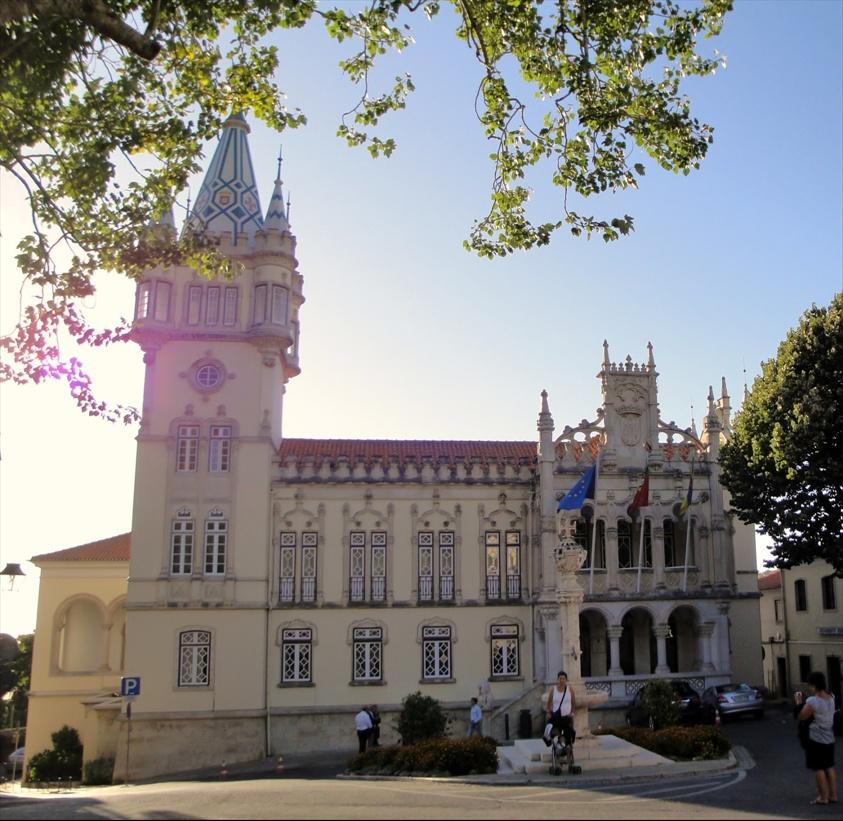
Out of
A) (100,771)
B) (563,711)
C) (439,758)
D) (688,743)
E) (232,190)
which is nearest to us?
(563,711)

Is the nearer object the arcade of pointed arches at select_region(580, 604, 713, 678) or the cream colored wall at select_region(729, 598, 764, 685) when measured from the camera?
the arcade of pointed arches at select_region(580, 604, 713, 678)

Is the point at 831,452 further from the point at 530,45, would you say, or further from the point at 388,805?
the point at 388,805

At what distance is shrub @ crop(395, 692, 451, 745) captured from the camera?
3122 cm

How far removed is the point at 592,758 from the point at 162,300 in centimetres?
2530

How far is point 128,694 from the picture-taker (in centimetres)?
3097

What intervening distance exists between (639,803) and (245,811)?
5832 mm

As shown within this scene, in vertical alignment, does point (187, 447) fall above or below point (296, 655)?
above

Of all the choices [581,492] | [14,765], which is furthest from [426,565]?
[14,765]

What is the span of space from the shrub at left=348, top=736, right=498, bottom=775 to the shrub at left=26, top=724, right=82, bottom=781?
2005 cm

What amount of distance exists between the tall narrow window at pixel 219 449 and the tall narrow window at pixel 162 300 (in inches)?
195

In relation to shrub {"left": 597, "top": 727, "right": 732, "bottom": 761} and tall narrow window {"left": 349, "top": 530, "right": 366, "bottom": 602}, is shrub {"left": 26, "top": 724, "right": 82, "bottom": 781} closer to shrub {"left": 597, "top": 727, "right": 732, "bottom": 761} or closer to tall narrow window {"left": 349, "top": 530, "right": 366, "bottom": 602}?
tall narrow window {"left": 349, "top": 530, "right": 366, "bottom": 602}

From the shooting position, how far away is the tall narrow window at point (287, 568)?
35.8m

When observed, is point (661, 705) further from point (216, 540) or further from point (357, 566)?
point (216, 540)

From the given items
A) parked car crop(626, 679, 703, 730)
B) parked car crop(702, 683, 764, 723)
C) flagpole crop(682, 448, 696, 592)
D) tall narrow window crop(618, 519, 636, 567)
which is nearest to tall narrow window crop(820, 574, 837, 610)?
flagpole crop(682, 448, 696, 592)
